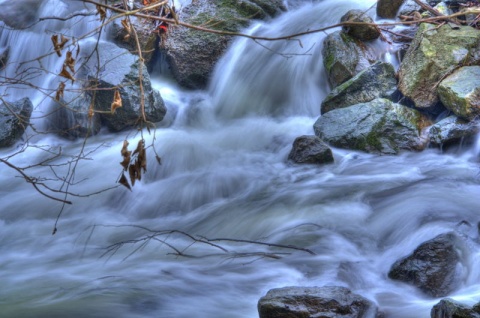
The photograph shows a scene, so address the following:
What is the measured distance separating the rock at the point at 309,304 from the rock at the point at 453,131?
129 inches

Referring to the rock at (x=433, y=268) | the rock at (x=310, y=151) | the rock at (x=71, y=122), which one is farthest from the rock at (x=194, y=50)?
the rock at (x=433, y=268)

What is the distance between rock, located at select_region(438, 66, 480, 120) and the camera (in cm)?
586

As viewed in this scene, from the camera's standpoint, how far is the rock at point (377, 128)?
6145 mm

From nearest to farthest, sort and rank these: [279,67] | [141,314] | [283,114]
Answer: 1. [141,314]
2. [283,114]
3. [279,67]

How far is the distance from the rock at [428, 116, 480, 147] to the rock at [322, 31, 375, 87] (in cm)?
137

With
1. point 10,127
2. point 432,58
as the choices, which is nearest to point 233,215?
point 432,58

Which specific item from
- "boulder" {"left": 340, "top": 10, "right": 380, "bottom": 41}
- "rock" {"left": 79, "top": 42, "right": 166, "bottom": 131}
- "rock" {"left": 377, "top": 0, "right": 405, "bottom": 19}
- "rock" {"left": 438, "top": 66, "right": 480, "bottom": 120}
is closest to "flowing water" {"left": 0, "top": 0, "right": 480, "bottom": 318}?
"rock" {"left": 79, "top": 42, "right": 166, "bottom": 131}

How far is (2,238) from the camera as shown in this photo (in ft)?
16.9

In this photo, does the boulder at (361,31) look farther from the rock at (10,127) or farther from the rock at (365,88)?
the rock at (10,127)

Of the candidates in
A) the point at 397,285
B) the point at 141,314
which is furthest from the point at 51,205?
the point at 397,285

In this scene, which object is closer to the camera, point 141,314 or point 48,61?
point 141,314

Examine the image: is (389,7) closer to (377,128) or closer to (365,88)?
(365,88)

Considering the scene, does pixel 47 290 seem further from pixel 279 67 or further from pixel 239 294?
pixel 279 67

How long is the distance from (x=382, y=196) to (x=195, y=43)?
387 cm
